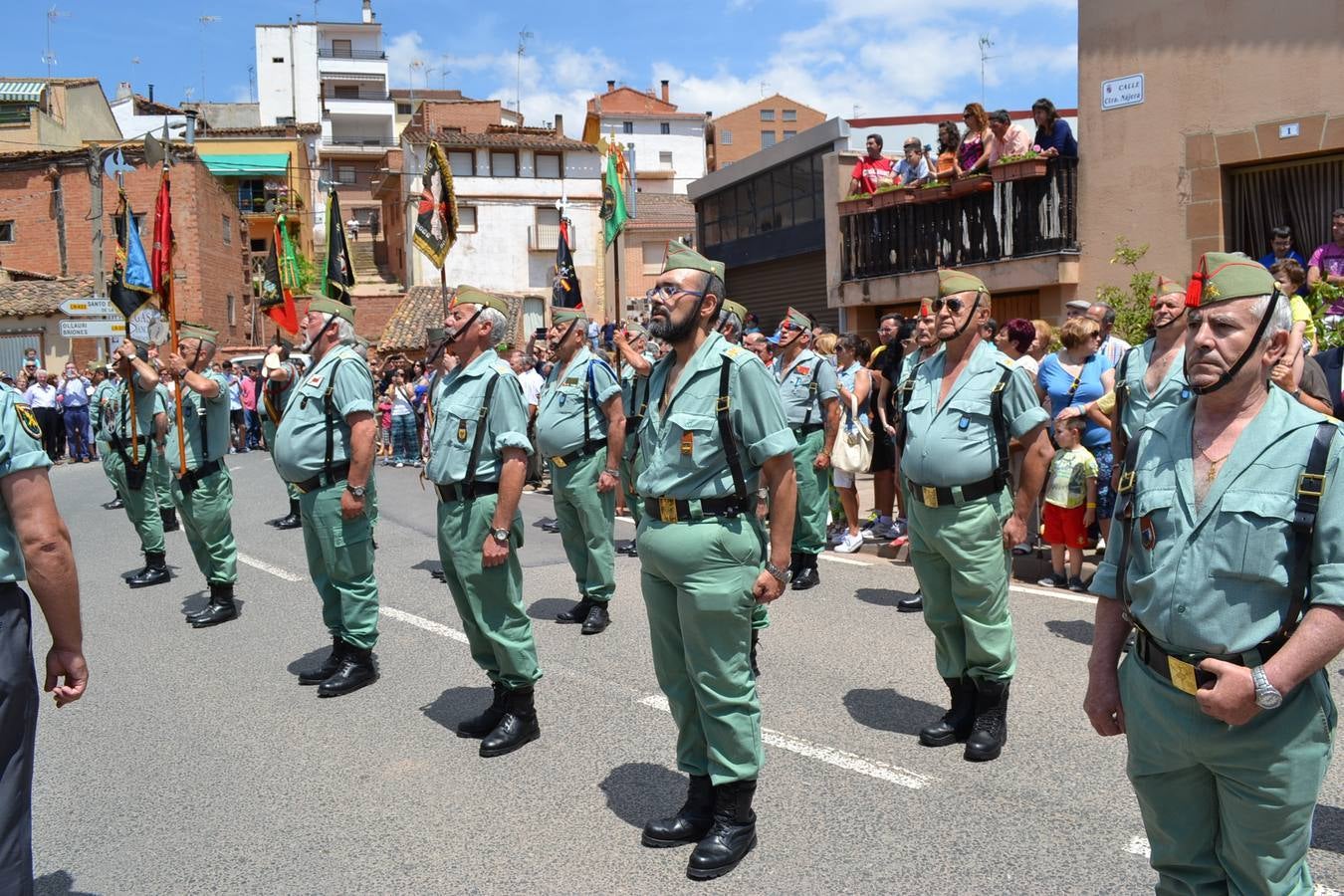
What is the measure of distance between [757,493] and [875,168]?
14.9 meters

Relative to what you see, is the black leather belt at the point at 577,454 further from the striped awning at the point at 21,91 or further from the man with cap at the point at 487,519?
the striped awning at the point at 21,91

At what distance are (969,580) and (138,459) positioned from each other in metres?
7.51

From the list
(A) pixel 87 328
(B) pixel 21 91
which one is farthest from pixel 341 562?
(B) pixel 21 91

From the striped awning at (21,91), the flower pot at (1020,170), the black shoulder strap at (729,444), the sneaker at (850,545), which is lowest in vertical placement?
the sneaker at (850,545)

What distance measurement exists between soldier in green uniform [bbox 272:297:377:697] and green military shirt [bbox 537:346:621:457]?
6.04 ft

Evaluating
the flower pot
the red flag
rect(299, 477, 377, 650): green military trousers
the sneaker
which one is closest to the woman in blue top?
the sneaker

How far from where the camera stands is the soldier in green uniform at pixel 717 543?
12.7 feet

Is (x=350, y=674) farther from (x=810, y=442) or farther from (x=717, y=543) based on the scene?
(x=810, y=442)

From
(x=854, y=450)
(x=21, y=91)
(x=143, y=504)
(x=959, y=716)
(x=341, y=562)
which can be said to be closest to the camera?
(x=959, y=716)

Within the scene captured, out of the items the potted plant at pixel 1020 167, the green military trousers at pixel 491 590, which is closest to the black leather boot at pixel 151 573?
the green military trousers at pixel 491 590

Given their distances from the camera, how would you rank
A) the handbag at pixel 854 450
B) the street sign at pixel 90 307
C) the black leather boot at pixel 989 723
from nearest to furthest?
the black leather boot at pixel 989 723, the handbag at pixel 854 450, the street sign at pixel 90 307

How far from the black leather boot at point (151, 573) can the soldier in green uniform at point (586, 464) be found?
4163 mm

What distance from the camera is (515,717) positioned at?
5.18 metres

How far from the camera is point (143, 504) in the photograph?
948 centimetres
